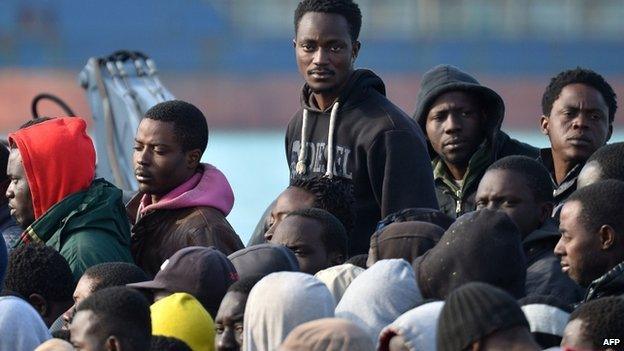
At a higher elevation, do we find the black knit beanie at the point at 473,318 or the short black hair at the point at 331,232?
the black knit beanie at the point at 473,318

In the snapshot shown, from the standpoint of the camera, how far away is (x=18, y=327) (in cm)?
464

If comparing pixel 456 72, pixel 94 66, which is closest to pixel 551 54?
pixel 94 66

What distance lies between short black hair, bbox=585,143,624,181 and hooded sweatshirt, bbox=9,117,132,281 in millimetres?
1521

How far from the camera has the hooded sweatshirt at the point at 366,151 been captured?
6094 mm

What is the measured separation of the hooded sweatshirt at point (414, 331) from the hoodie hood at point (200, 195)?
194 centimetres

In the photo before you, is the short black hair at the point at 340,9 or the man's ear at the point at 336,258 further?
the short black hair at the point at 340,9

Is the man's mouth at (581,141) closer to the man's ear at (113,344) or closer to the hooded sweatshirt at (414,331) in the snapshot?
the hooded sweatshirt at (414,331)

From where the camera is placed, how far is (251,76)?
38.7 meters

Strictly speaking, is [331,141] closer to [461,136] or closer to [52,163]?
[461,136]

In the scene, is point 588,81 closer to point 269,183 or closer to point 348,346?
point 348,346

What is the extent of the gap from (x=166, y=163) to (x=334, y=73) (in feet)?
2.24

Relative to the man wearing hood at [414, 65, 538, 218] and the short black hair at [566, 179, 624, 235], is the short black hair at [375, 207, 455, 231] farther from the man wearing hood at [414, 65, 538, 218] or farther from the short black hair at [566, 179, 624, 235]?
the man wearing hood at [414, 65, 538, 218]

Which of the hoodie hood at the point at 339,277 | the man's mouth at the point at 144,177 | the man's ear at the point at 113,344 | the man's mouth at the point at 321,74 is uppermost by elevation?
the man's mouth at the point at 321,74

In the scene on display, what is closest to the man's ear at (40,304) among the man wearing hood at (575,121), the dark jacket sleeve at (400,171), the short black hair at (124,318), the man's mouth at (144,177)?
the man's mouth at (144,177)
